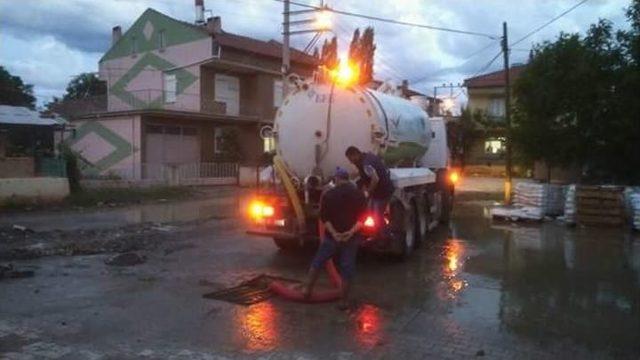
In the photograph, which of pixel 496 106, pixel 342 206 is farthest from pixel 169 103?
pixel 342 206

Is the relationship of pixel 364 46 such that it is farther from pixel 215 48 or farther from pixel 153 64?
pixel 153 64

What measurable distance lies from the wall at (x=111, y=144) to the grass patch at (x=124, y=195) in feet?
22.1

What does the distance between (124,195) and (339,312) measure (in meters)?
17.3

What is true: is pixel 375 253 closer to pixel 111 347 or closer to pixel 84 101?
pixel 111 347

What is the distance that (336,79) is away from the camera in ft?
36.9

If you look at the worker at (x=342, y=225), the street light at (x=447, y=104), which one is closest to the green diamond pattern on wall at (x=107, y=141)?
the street light at (x=447, y=104)

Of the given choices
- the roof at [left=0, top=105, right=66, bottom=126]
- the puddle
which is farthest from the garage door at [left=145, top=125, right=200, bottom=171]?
the puddle

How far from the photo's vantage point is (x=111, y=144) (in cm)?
3553

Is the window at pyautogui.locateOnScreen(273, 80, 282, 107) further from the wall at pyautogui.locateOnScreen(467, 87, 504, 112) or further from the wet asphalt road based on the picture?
the wet asphalt road

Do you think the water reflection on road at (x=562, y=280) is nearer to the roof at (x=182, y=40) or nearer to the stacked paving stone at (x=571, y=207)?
the stacked paving stone at (x=571, y=207)

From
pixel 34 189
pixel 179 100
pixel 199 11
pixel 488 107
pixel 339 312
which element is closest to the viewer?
pixel 339 312

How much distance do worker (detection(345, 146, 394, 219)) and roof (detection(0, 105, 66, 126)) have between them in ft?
63.9

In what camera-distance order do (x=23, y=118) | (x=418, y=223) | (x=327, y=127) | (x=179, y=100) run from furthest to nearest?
(x=179, y=100) → (x=23, y=118) → (x=418, y=223) → (x=327, y=127)

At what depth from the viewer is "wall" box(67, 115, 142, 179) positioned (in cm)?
3397
